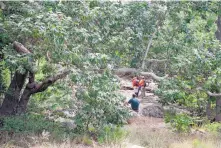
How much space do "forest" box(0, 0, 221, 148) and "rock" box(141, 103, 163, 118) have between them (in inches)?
116

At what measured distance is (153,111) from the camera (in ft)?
60.9

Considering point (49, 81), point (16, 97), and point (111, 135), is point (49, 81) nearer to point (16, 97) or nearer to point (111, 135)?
point (16, 97)

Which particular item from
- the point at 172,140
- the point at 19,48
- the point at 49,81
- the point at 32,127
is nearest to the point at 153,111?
the point at 172,140

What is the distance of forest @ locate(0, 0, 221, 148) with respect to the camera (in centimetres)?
911

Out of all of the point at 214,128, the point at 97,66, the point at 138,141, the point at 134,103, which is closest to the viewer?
the point at 97,66

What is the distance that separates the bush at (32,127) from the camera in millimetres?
10656

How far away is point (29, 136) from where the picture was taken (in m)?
10.4

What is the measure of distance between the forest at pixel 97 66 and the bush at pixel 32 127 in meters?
0.03

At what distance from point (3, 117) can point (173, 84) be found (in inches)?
228

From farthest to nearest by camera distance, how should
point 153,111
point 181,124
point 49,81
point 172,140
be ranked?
1. point 153,111
2. point 181,124
3. point 172,140
4. point 49,81

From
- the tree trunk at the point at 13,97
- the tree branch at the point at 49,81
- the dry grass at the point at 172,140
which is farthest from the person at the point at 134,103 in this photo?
the tree branch at the point at 49,81

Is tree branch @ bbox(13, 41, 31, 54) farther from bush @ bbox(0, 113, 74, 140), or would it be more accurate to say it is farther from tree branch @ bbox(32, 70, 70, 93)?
bush @ bbox(0, 113, 74, 140)

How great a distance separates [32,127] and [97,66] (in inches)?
117

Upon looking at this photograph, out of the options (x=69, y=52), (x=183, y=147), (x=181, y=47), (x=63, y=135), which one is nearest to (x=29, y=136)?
(x=63, y=135)
